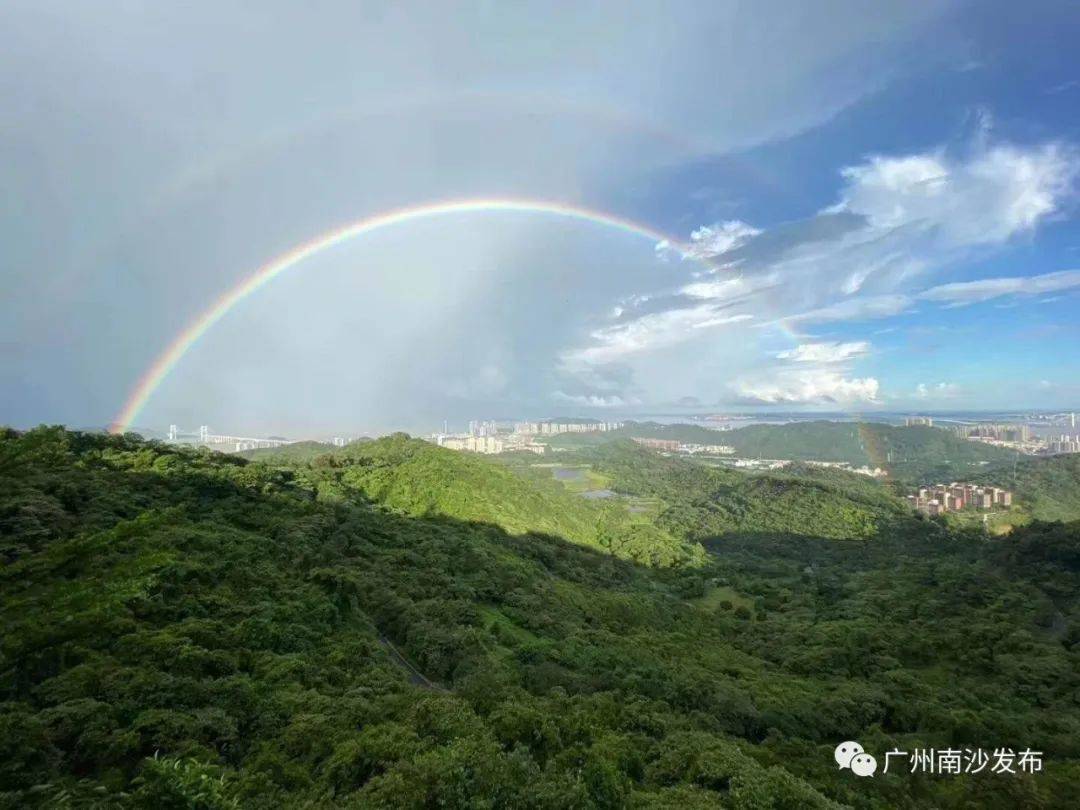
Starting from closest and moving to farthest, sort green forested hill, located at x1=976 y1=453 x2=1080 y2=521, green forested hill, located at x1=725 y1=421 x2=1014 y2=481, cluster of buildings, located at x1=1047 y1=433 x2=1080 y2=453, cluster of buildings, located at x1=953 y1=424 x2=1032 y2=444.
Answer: green forested hill, located at x1=976 y1=453 x2=1080 y2=521, cluster of buildings, located at x1=1047 y1=433 x2=1080 y2=453, green forested hill, located at x1=725 y1=421 x2=1014 y2=481, cluster of buildings, located at x1=953 y1=424 x2=1032 y2=444

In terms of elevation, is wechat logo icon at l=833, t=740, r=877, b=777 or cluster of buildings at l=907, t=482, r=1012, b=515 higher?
wechat logo icon at l=833, t=740, r=877, b=777

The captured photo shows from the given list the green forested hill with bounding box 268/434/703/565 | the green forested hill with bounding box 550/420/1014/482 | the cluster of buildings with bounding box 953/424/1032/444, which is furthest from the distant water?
the cluster of buildings with bounding box 953/424/1032/444

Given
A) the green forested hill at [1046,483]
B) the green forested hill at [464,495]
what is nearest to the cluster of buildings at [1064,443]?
the green forested hill at [1046,483]

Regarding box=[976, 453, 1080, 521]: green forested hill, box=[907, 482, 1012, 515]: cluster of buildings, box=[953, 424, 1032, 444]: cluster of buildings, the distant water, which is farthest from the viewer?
box=[953, 424, 1032, 444]: cluster of buildings

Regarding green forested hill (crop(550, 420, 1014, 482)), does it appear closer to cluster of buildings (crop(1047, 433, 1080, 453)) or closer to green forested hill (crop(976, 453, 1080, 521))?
cluster of buildings (crop(1047, 433, 1080, 453))

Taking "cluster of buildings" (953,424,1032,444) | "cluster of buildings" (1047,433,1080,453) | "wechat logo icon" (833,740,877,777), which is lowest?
"wechat logo icon" (833,740,877,777)

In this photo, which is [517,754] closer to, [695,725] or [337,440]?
[695,725]

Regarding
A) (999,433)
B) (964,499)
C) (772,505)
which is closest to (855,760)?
(772,505)
